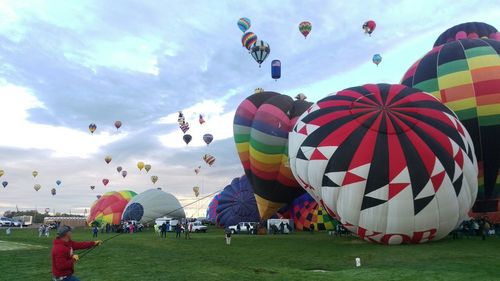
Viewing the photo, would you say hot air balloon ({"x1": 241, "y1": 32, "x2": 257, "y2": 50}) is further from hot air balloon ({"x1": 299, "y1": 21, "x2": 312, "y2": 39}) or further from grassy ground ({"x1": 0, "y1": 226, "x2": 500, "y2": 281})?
grassy ground ({"x1": 0, "y1": 226, "x2": 500, "y2": 281})

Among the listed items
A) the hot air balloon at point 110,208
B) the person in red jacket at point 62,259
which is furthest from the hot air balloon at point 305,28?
the person in red jacket at point 62,259

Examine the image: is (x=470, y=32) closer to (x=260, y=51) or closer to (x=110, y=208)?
(x=260, y=51)

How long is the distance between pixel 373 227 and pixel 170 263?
7871 millimetres

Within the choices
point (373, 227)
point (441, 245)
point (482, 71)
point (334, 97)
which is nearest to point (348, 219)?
point (373, 227)

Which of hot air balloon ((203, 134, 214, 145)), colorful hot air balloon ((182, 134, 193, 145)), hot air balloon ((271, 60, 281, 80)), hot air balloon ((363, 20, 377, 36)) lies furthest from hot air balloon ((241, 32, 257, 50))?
colorful hot air balloon ((182, 134, 193, 145))

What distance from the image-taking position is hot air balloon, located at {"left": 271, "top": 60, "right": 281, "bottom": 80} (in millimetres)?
32688

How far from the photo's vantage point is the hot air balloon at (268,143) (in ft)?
91.1

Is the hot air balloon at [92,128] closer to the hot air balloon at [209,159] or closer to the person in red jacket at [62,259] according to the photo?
the hot air balloon at [209,159]

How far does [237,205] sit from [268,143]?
31.9 feet

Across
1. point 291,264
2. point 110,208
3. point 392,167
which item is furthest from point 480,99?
point 110,208

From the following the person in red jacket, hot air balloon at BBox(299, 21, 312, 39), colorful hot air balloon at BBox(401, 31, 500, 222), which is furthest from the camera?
hot air balloon at BBox(299, 21, 312, 39)

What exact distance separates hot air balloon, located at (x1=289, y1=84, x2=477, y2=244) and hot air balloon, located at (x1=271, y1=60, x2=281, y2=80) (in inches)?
576

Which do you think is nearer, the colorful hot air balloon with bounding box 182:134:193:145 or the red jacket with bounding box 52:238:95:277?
the red jacket with bounding box 52:238:95:277

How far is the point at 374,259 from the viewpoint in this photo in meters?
13.8
